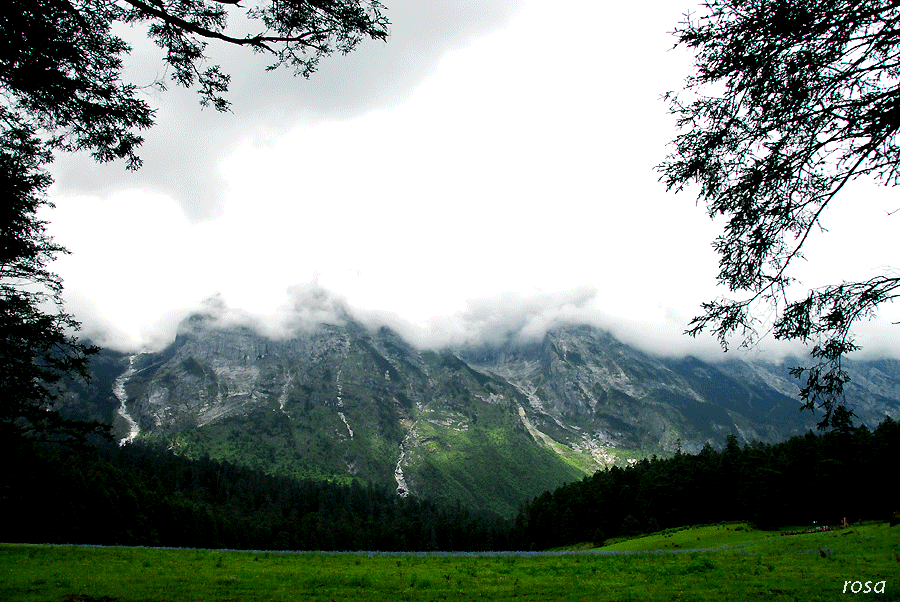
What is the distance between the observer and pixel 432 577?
57.9 ft

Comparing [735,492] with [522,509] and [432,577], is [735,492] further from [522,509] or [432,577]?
[432,577]

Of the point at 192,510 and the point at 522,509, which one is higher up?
the point at 192,510

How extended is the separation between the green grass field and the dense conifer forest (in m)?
6.06

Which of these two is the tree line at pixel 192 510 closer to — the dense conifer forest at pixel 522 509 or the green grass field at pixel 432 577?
the dense conifer forest at pixel 522 509

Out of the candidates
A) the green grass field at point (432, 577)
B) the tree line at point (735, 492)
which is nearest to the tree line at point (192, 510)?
the green grass field at point (432, 577)

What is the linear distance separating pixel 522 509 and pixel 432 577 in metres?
117

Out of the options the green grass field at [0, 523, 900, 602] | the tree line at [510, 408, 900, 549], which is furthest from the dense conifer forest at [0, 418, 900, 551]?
the green grass field at [0, 523, 900, 602]

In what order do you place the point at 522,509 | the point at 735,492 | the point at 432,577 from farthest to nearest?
1. the point at 522,509
2. the point at 735,492
3. the point at 432,577

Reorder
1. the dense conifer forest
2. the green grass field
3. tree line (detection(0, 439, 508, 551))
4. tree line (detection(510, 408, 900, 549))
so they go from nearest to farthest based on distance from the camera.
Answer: the green grass field, the dense conifer forest, tree line (detection(510, 408, 900, 549)), tree line (detection(0, 439, 508, 551))

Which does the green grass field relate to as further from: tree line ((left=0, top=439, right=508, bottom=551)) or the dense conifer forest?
tree line ((left=0, top=439, right=508, bottom=551))

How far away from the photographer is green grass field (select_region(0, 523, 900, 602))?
14031 millimetres

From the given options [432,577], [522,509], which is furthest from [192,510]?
[432,577]

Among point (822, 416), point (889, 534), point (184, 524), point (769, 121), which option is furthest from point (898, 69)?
point (184, 524)

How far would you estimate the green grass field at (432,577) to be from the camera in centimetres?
1403
